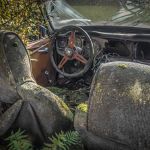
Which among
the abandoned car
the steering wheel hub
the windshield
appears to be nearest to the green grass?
the windshield

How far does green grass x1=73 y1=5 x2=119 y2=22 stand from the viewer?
5.49m

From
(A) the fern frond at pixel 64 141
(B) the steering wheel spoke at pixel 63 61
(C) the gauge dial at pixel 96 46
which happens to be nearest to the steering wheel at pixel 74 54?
(B) the steering wheel spoke at pixel 63 61

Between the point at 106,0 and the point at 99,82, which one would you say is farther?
the point at 106,0

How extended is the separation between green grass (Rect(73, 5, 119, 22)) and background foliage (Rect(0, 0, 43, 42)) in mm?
1711

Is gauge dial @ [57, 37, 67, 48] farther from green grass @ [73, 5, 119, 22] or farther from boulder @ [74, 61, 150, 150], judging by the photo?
boulder @ [74, 61, 150, 150]

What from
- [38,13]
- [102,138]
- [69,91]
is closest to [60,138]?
[102,138]

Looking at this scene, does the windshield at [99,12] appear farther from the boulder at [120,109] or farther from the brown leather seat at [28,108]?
the boulder at [120,109]

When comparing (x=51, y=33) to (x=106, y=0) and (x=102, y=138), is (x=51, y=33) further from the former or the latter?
(x=102, y=138)

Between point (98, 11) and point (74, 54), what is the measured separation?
0.87m

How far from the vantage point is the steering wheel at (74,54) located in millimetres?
5105

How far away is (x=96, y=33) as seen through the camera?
5.29 metres

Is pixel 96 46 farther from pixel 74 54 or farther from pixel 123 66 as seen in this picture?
pixel 123 66

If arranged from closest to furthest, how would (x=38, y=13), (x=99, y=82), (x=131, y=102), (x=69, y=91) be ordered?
(x=131, y=102), (x=99, y=82), (x=38, y=13), (x=69, y=91)

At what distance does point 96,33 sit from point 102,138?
2.83 metres
